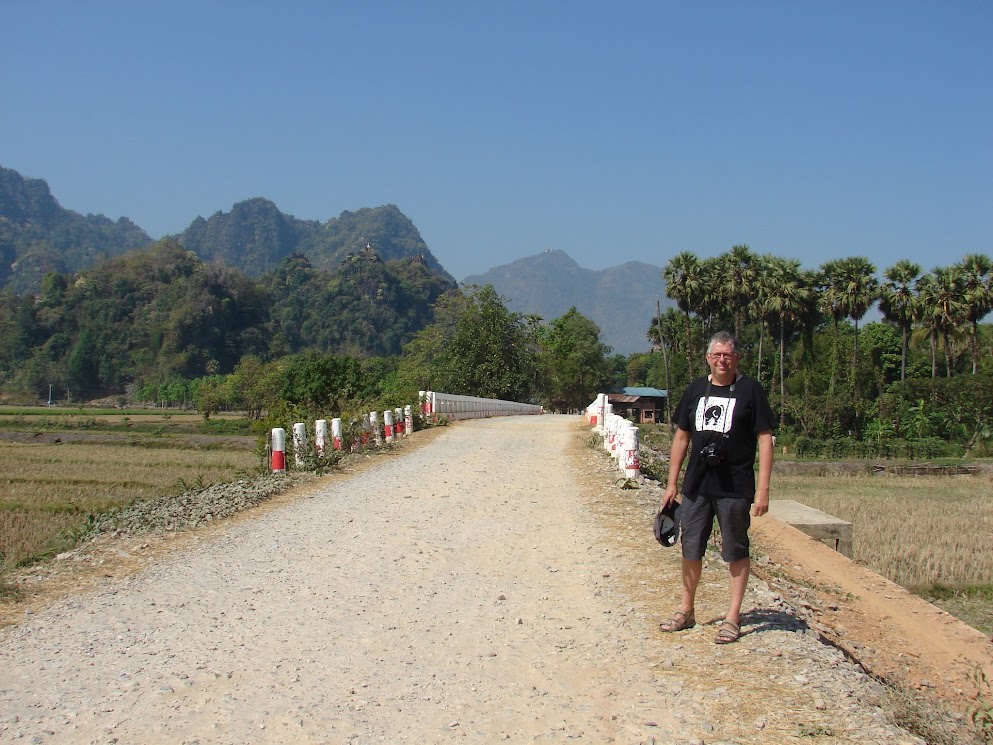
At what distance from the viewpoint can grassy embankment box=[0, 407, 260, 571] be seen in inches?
620

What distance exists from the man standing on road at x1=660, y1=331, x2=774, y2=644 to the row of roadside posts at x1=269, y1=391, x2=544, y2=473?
10.1 m

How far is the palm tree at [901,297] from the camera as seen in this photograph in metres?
59.0

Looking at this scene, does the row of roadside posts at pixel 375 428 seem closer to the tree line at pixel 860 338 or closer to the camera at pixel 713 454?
the camera at pixel 713 454

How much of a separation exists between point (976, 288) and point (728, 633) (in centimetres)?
5877

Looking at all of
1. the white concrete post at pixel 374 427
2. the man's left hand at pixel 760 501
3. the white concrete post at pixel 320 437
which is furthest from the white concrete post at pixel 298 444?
the man's left hand at pixel 760 501

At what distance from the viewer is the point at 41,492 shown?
76.1ft

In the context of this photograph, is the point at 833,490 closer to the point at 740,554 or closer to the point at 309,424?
the point at 309,424

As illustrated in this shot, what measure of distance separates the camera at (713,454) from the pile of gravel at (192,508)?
667 cm

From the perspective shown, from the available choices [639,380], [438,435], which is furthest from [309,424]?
[639,380]

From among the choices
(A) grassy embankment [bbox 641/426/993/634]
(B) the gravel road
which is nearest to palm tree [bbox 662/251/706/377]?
(A) grassy embankment [bbox 641/426/993/634]

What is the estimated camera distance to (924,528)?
848 inches

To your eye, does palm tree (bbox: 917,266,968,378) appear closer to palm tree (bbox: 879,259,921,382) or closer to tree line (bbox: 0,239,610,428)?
palm tree (bbox: 879,259,921,382)

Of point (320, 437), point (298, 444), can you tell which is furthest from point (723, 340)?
Result: point (320, 437)

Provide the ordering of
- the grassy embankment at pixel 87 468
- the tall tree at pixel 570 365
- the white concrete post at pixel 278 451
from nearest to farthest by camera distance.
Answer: the white concrete post at pixel 278 451 → the grassy embankment at pixel 87 468 → the tall tree at pixel 570 365
